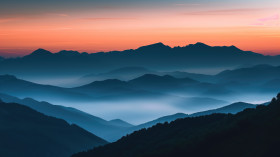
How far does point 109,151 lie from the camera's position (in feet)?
364

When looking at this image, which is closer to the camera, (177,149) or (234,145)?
(234,145)

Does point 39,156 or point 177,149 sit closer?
point 177,149

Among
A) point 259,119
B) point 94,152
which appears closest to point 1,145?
point 94,152

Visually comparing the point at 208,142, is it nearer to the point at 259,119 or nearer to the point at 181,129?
the point at 259,119

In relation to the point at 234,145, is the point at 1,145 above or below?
above

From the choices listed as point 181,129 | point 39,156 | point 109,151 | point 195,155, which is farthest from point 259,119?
point 39,156

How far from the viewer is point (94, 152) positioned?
114m

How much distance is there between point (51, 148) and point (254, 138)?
15936 cm

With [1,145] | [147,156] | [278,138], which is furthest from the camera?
[1,145]

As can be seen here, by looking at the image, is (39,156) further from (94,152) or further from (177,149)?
(177,149)

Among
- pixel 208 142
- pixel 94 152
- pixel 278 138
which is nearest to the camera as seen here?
pixel 278 138

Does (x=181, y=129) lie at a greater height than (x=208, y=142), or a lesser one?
greater

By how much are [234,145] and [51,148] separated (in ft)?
519

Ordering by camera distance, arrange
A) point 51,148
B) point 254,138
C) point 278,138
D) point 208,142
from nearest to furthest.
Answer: point 278,138 < point 254,138 < point 208,142 < point 51,148
